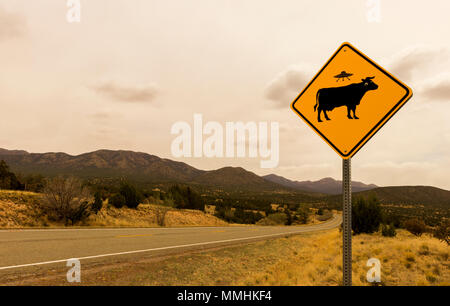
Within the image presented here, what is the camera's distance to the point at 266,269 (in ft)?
20.6

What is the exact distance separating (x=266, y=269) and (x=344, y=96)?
490 centimetres

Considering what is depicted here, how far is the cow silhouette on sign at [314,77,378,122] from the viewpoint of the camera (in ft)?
9.54

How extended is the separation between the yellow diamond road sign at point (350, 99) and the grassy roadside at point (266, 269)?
142 inches

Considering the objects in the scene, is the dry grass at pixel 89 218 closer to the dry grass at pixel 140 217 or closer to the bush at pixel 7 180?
the dry grass at pixel 140 217

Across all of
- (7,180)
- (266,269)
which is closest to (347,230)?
(266,269)

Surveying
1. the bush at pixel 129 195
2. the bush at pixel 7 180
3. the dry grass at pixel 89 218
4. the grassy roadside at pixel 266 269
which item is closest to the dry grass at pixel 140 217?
the dry grass at pixel 89 218

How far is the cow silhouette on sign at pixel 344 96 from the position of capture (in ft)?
9.54

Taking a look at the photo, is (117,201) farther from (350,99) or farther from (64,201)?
(350,99)

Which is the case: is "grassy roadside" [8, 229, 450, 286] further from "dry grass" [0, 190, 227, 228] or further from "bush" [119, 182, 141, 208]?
"bush" [119, 182, 141, 208]

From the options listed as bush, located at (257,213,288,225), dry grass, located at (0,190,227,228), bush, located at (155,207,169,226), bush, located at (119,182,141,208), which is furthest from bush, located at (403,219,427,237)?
bush, located at (119,182,141,208)

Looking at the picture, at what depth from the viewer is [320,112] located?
124 inches

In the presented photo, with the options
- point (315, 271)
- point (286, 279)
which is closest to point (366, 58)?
point (286, 279)
